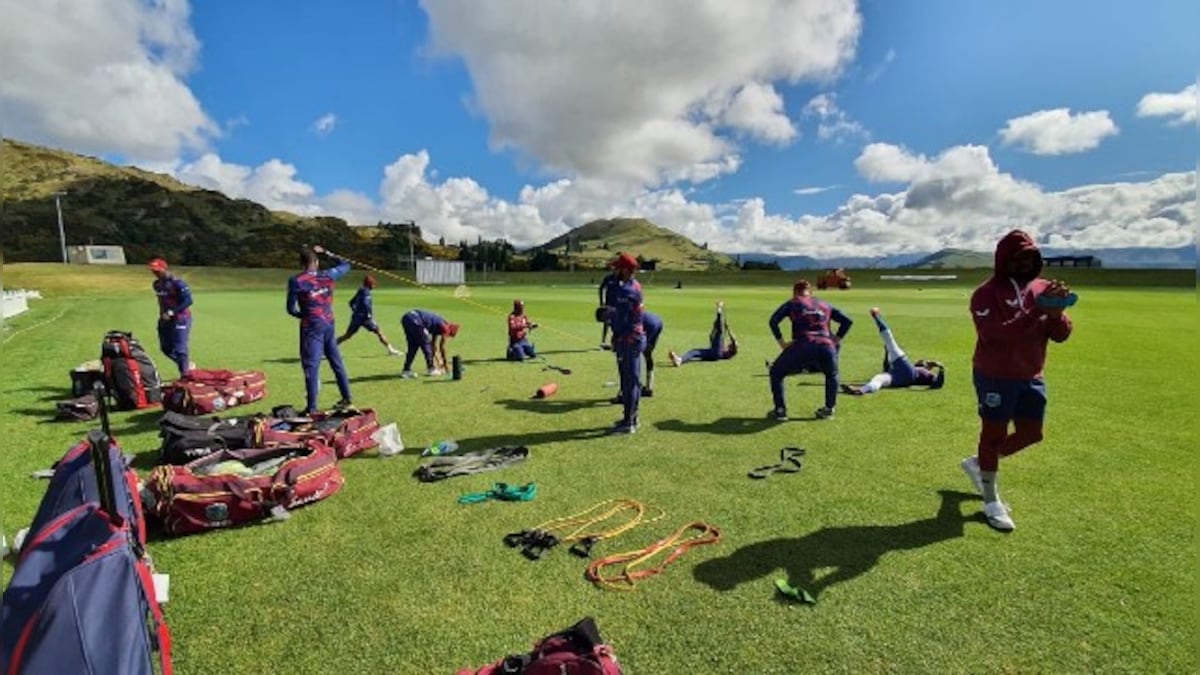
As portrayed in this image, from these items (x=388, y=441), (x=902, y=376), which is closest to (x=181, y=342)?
(x=388, y=441)

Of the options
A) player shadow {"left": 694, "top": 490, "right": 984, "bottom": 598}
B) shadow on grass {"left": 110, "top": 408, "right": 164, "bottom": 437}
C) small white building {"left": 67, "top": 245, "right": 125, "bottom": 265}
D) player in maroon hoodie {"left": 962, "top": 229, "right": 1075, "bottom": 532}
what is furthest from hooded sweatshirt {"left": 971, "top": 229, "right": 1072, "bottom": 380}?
small white building {"left": 67, "top": 245, "right": 125, "bottom": 265}

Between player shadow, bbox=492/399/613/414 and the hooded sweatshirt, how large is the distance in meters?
7.03

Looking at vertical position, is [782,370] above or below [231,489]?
above

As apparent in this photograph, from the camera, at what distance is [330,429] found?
28.0ft

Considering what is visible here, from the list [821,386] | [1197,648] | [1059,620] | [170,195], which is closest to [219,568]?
[1059,620]

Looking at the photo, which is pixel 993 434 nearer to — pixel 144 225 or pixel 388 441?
pixel 388 441

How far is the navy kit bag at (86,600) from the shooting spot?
3264 mm

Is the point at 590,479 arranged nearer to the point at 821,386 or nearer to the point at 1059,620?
the point at 1059,620

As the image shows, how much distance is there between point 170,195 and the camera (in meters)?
186

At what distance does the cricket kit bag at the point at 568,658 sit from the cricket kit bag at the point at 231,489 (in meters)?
3.83

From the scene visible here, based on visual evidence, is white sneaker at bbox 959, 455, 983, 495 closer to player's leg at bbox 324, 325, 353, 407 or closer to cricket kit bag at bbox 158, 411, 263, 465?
cricket kit bag at bbox 158, 411, 263, 465

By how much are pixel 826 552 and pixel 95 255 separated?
14252 centimetres

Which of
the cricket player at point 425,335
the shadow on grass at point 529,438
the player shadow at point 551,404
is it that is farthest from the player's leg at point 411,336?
the shadow on grass at point 529,438

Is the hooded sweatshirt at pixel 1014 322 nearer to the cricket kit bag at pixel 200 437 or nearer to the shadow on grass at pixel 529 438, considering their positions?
the shadow on grass at pixel 529 438
